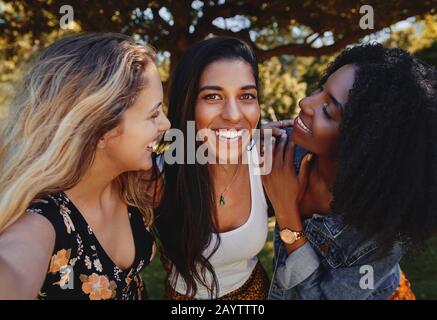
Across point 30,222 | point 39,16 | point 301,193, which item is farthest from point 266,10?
point 30,222

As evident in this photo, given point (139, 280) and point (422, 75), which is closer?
point (422, 75)

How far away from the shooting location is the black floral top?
178 centimetres

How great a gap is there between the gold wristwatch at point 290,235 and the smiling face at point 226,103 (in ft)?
1.99

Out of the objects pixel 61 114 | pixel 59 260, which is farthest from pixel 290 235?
pixel 61 114

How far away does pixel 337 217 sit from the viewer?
2381mm

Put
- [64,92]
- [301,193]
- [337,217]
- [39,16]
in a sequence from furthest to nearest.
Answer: [39,16] → [301,193] → [337,217] → [64,92]

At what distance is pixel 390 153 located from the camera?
2.14 metres

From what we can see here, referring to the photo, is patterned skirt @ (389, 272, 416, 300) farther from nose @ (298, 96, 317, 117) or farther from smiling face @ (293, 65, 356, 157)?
nose @ (298, 96, 317, 117)

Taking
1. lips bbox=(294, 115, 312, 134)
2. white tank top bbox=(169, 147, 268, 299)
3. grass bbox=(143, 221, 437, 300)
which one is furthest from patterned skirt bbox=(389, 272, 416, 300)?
grass bbox=(143, 221, 437, 300)

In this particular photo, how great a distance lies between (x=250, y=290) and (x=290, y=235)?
1.81 feet

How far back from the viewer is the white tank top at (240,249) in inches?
100

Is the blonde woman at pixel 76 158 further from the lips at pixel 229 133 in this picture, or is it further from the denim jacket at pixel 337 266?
the denim jacket at pixel 337 266
